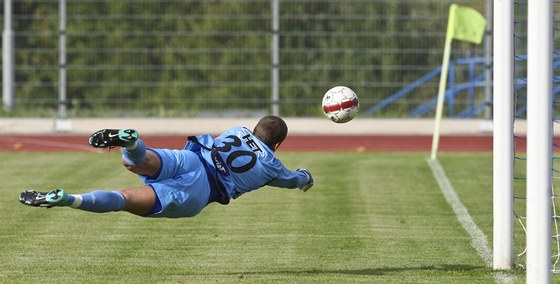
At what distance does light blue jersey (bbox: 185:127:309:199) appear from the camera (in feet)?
30.0

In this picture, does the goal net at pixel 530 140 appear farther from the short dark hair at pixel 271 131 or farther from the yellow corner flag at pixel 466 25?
the yellow corner flag at pixel 466 25

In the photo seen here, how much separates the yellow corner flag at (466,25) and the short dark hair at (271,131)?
1048 cm

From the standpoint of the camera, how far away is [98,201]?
330 inches

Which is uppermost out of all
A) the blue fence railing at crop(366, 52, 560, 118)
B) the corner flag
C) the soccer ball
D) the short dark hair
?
the corner flag

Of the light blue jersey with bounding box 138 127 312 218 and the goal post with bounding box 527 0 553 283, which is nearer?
the goal post with bounding box 527 0 553 283

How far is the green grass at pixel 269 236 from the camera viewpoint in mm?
9188

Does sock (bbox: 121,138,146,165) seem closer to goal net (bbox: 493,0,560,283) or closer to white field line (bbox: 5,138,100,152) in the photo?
goal net (bbox: 493,0,560,283)

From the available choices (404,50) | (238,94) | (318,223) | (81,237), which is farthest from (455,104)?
(81,237)

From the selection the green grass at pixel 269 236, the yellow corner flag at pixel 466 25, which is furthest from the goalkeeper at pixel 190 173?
the yellow corner flag at pixel 466 25

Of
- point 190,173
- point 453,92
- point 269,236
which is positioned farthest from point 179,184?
point 453,92

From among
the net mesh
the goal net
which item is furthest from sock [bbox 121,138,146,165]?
the net mesh

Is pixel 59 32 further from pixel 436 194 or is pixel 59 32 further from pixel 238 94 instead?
pixel 436 194

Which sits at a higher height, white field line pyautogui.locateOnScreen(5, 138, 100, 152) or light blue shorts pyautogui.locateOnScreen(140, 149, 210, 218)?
light blue shorts pyautogui.locateOnScreen(140, 149, 210, 218)

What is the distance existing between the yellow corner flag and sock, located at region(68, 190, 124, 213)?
11822mm
